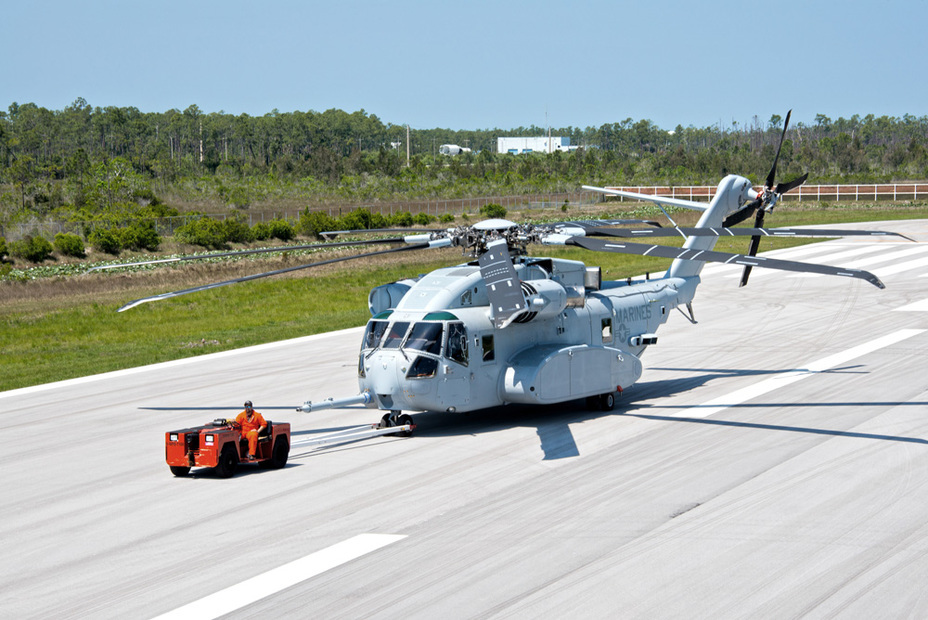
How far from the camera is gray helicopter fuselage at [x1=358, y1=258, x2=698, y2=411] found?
17.5 metres

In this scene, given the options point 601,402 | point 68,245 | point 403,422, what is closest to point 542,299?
point 601,402

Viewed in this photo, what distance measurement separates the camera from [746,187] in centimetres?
2341

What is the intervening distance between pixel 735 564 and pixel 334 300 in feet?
103

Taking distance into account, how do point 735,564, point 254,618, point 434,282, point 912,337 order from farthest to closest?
point 912,337 → point 434,282 → point 735,564 → point 254,618

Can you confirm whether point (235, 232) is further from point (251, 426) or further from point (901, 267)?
point (251, 426)

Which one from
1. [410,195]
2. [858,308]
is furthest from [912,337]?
[410,195]

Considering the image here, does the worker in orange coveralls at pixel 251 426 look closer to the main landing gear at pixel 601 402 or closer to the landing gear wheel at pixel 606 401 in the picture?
the main landing gear at pixel 601 402

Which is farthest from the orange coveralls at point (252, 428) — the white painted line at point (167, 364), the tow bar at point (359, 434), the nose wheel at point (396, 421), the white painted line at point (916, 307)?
the white painted line at point (916, 307)

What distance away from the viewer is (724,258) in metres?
15.7

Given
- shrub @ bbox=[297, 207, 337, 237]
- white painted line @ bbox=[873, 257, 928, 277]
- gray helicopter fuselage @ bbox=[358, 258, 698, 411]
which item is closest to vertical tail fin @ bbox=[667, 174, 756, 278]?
gray helicopter fuselage @ bbox=[358, 258, 698, 411]

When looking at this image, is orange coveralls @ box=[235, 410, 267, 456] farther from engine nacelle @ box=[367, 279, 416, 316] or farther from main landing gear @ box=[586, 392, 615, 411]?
main landing gear @ box=[586, 392, 615, 411]

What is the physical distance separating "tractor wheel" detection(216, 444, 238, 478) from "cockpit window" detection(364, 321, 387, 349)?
3.41m

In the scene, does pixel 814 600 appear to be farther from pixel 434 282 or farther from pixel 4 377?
pixel 4 377

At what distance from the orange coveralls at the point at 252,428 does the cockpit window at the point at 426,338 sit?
3.04 metres
